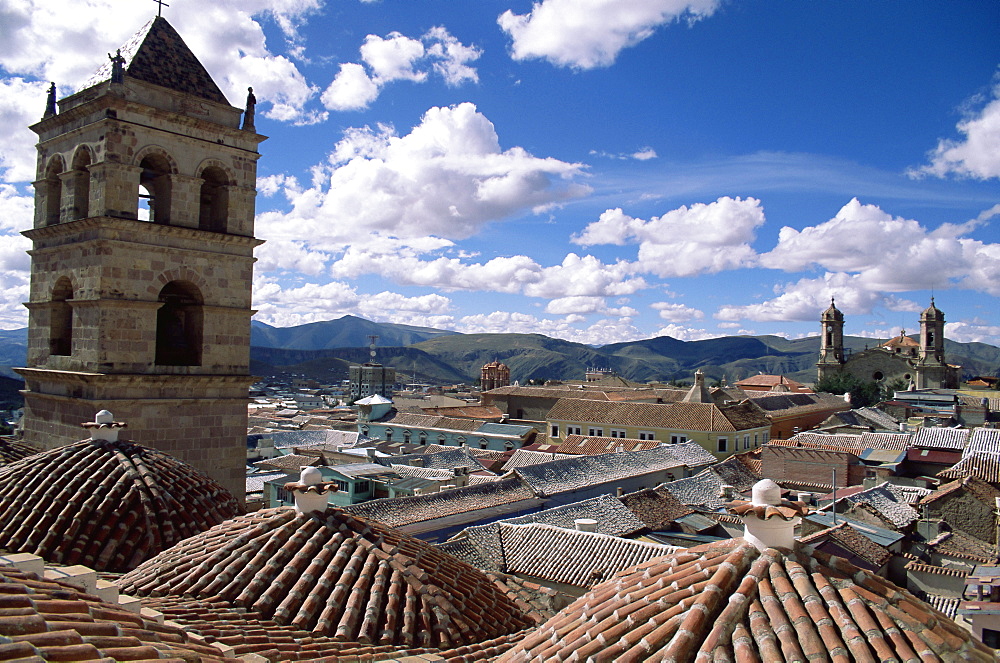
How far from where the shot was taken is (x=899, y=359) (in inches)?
3145

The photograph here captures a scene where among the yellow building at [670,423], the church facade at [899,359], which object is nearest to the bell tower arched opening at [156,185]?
the yellow building at [670,423]

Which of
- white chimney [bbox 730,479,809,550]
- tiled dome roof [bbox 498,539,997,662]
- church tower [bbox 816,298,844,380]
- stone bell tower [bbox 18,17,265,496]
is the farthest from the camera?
church tower [bbox 816,298,844,380]

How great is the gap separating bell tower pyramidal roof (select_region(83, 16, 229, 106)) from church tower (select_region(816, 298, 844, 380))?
84482 millimetres

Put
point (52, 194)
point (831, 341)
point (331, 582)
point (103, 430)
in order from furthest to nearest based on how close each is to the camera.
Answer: point (831, 341), point (52, 194), point (103, 430), point (331, 582)

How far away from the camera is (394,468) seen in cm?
3162

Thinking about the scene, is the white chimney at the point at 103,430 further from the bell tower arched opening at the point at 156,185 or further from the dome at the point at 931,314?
the dome at the point at 931,314

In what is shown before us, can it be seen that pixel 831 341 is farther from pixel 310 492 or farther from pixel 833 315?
pixel 310 492

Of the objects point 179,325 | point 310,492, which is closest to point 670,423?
point 179,325

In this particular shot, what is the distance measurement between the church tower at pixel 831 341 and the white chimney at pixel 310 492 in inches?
3424

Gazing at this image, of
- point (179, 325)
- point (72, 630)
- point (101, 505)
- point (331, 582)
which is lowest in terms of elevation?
point (331, 582)

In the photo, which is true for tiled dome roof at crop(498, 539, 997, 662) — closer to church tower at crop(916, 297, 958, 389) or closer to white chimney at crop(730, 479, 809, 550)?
white chimney at crop(730, 479, 809, 550)

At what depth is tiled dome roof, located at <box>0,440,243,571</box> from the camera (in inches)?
292

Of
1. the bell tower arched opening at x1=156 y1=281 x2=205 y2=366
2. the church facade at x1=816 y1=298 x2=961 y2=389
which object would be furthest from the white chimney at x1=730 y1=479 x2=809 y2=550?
the church facade at x1=816 y1=298 x2=961 y2=389

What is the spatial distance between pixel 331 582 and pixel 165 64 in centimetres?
892
